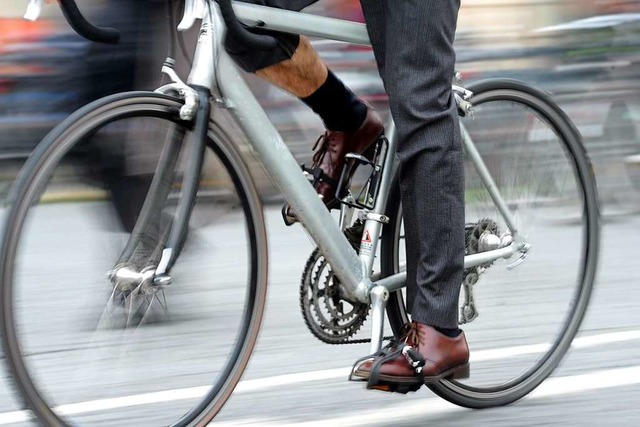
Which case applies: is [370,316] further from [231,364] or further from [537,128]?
[537,128]

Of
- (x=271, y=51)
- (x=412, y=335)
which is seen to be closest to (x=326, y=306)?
(x=412, y=335)

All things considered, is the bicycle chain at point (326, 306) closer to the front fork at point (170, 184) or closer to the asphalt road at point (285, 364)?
the asphalt road at point (285, 364)

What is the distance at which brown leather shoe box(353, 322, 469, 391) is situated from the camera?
3664mm

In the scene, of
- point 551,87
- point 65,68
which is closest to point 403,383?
point 65,68

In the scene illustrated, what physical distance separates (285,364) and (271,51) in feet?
4.78

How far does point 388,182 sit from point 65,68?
7.11 feet

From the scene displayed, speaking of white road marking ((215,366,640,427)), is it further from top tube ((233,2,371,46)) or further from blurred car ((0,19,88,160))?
blurred car ((0,19,88,160))

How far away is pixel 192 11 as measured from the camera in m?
3.36

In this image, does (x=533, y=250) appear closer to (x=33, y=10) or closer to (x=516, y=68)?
(x=33, y=10)

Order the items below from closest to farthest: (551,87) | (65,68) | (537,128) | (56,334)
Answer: (56,334) < (537,128) < (65,68) < (551,87)

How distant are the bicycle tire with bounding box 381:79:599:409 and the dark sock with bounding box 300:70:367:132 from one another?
20 cm

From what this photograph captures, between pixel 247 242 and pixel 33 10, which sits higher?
pixel 33 10

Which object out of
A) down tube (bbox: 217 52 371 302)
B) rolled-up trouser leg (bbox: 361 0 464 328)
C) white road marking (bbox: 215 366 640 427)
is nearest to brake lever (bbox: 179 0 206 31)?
down tube (bbox: 217 52 371 302)

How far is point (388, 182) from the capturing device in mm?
3848
